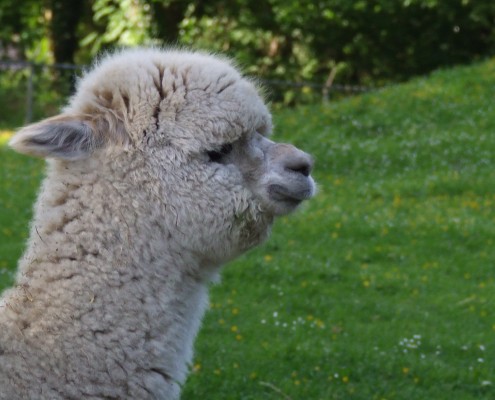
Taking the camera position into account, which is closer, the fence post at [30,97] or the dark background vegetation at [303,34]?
the fence post at [30,97]

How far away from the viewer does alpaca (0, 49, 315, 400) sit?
2777mm

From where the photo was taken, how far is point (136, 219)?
2910 millimetres

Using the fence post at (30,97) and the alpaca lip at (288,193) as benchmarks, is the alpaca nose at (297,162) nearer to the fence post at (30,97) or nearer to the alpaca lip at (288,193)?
the alpaca lip at (288,193)

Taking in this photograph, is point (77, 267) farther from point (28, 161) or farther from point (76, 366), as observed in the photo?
point (28, 161)

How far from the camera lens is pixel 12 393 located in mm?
2701

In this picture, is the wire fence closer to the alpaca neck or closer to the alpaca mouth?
the alpaca mouth

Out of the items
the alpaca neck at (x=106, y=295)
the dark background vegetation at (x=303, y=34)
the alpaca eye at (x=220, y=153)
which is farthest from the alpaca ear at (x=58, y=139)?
the dark background vegetation at (x=303, y=34)

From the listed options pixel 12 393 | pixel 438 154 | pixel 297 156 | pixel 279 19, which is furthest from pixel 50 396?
pixel 279 19

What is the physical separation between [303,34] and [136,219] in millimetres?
20158

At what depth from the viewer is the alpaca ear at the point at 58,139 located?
274 centimetres

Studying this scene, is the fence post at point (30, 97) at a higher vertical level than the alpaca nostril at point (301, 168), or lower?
lower

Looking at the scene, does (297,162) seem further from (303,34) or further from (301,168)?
(303,34)

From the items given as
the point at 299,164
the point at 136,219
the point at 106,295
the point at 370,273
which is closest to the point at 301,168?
the point at 299,164

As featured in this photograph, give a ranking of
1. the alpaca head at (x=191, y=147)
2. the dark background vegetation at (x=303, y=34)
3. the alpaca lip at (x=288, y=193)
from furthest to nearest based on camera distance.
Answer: the dark background vegetation at (x=303, y=34) → the alpaca lip at (x=288, y=193) → the alpaca head at (x=191, y=147)
